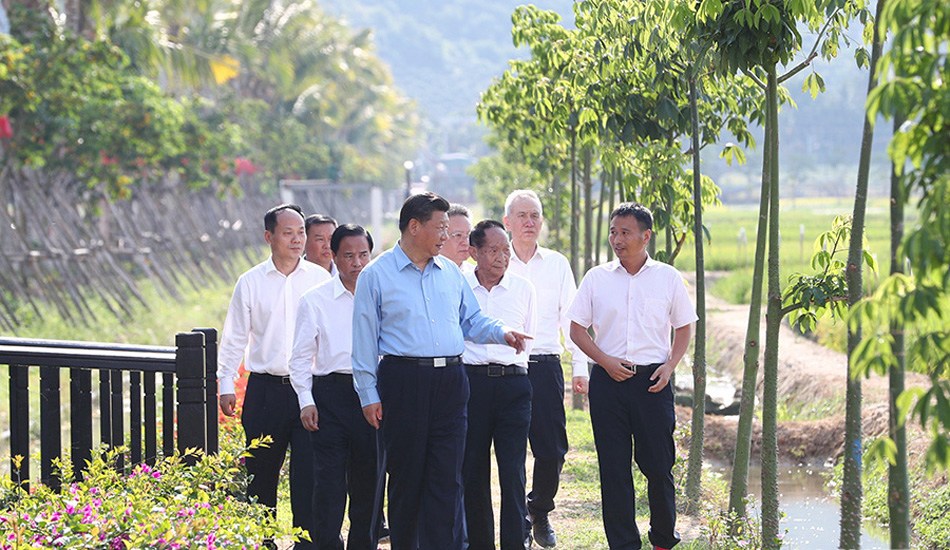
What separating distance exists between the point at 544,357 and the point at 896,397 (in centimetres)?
373

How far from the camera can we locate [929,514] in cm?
963

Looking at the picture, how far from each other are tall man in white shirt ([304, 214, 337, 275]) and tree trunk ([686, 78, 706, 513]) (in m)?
2.08

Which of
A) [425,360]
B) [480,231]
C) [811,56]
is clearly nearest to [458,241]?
[480,231]

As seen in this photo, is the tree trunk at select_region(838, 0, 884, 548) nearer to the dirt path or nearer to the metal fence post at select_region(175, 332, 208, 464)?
the metal fence post at select_region(175, 332, 208, 464)

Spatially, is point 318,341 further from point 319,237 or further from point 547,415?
point 547,415

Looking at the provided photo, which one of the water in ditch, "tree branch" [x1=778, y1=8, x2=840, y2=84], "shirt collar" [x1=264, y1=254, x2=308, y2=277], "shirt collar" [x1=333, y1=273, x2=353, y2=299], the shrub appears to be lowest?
the water in ditch

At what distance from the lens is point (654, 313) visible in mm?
7219

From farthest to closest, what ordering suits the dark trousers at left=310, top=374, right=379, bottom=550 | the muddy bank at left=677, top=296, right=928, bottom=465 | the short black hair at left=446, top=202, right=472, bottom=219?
the muddy bank at left=677, top=296, right=928, bottom=465 < the short black hair at left=446, top=202, right=472, bottom=219 < the dark trousers at left=310, top=374, right=379, bottom=550

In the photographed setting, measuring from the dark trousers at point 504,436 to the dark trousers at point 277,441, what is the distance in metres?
0.80

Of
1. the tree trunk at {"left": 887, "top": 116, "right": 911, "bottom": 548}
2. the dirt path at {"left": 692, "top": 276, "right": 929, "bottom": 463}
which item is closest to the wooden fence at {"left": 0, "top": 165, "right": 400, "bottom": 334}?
the dirt path at {"left": 692, "top": 276, "right": 929, "bottom": 463}

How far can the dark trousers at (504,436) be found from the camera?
24.2 ft

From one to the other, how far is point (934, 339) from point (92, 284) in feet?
78.3

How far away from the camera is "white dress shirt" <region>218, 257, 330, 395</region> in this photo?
24.8 ft

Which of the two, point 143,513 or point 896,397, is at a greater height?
point 896,397
